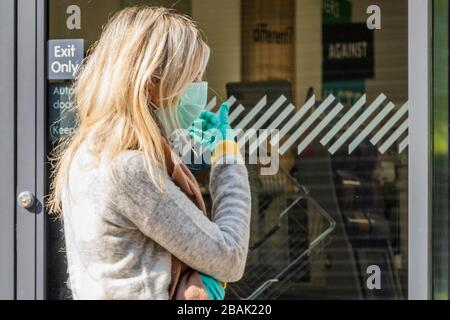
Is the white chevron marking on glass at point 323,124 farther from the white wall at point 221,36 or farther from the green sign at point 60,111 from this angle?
the green sign at point 60,111

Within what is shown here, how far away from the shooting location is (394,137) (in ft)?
10.5

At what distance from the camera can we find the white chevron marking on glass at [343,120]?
3.23m

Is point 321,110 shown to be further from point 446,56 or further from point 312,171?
point 446,56

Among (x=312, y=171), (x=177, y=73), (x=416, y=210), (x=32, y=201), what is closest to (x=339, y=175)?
(x=312, y=171)

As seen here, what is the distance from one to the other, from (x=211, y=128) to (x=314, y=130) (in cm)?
121

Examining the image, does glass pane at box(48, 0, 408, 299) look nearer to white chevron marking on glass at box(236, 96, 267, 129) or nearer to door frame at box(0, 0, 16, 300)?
white chevron marking on glass at box(236, 96, 267, 129)

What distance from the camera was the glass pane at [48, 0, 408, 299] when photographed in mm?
3219

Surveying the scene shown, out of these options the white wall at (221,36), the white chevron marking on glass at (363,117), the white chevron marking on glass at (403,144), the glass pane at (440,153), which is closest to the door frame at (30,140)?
the white wall at (221,36)

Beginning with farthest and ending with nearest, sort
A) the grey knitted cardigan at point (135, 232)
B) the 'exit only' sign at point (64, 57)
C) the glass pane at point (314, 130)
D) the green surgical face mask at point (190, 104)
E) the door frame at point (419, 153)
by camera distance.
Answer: the 'exit only' sign at point (64, 57)
the glass pane at point (314, 130)
the door frame at point (419, 153)
the green surgical face mask at point (190, 104)
the grey knitted cardigan at point (135, 232)

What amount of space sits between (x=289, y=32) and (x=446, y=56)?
64cm

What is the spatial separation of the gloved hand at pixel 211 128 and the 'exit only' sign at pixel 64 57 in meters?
1.35

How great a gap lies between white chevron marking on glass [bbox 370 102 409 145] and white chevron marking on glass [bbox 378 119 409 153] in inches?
1.1

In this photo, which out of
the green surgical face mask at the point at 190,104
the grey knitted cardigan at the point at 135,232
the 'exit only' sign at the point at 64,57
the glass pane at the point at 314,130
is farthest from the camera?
the 'exit only' sign at the point at 64,57
